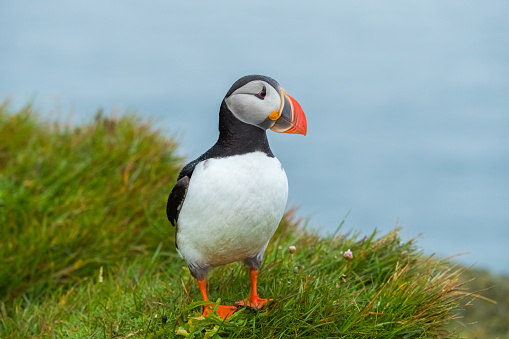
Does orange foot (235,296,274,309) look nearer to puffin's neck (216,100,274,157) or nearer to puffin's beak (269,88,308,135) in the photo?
puffin's neck (216,100,274,157)

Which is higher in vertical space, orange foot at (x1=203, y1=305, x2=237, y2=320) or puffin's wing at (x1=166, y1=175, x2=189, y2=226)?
puffin's wing at (x1=166, y1=175, x2=189, y2=226)

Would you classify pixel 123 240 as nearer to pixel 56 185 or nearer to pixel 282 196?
pixel 56 185

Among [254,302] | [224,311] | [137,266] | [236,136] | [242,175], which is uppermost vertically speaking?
[236,136]

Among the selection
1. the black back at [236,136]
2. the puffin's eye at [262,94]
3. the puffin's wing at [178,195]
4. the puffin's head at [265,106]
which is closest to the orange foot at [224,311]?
the puffin's wing at [178,195]

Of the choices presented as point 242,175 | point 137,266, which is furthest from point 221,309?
point 137,266

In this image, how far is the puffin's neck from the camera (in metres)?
3.80

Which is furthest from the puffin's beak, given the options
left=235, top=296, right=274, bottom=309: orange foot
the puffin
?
left=235, top=296, right=274, bottom=309: orange foot

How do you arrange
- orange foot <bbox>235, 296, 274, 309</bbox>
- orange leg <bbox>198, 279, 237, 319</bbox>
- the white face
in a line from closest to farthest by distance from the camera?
the white face
orange leg <bbox>198, 279, 237, 319</bbox>
orange foot <bbox>235, 296, 274, 309</bbox>

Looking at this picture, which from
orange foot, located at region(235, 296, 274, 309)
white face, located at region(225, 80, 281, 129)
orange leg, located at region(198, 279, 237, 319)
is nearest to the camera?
white face, located at region(225, 80, 281, 129)

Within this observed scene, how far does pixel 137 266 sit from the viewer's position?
6.24 m

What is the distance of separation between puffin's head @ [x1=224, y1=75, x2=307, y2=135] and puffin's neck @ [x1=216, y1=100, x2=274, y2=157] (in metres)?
0.03

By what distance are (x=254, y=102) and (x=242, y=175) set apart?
1.55ft

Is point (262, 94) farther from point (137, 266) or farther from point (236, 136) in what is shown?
point (137, 266)

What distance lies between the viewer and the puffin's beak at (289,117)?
378 centimetres
